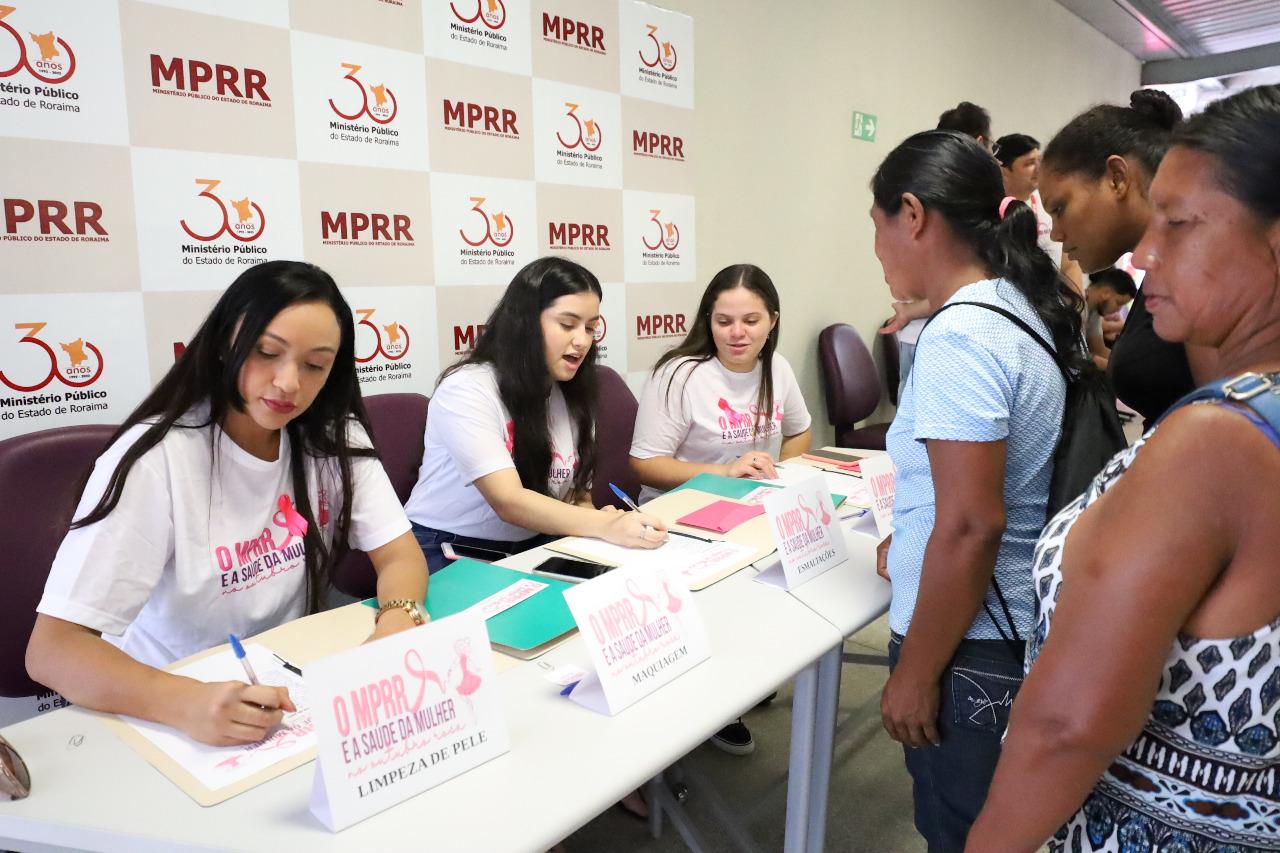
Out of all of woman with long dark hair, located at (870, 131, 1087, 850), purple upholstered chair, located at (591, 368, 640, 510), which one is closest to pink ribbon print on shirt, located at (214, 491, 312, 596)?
woman with long dark hair, located at (870, 131, 1087, 850)

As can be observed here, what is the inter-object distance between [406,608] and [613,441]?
1258 mm

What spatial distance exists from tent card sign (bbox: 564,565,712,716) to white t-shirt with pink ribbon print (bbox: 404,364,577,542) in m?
0.76

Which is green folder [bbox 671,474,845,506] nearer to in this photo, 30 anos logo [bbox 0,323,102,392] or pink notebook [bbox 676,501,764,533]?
pink notebook [bbox 676,501,764,533]

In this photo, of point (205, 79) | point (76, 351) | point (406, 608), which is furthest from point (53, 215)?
point (406, 608)

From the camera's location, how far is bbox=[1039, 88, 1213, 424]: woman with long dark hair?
1257 mm

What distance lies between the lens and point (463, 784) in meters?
0.85

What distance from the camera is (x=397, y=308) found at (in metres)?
2.21

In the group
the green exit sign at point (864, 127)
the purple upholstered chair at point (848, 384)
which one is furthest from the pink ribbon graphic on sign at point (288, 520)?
the green exit sign at point (864, 127)

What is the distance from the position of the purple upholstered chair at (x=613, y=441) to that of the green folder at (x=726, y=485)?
0.40 metres

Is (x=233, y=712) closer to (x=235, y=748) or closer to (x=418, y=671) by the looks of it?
(x=235, y=748)

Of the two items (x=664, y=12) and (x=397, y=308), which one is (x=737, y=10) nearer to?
(x=664, y=12)

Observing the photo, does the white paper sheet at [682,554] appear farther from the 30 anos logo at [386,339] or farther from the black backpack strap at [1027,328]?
the 30 anos logo at [386,339]

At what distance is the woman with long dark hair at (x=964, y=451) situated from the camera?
976mm

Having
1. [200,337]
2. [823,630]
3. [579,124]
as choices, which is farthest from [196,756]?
[579,124]
